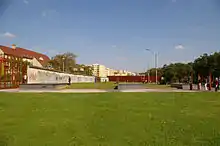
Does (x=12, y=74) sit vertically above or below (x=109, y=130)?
above

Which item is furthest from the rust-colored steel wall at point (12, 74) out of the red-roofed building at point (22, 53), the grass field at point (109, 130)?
the red-roofed building at point (22, 53)

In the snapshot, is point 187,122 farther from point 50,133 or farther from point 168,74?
point 168,74

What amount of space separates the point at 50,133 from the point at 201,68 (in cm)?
7080

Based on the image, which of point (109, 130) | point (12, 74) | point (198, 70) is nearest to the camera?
point (109, 130)

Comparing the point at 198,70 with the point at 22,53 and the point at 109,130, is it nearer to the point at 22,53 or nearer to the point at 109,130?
the point at 109,130

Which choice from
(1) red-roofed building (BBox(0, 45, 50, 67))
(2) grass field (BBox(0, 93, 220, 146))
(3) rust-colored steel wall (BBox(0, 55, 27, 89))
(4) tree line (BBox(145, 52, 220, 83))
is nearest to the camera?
(2) grass field (BBox(0, 93, 220, 146))

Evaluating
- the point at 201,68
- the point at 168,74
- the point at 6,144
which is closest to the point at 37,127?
the point at 6,144

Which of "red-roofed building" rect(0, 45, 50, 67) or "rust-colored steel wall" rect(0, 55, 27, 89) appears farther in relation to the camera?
"red-roofed building" rect(0, 45, 50, 67)

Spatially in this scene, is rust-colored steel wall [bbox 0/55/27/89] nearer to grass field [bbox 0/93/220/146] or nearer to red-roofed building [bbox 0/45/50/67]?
grass field [bbox 0/93/220/146]

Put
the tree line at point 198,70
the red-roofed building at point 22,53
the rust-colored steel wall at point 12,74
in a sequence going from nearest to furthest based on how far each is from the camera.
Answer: the rust-colored steel wall at point 12,74 < the tree line at point 198,70 < the red-roofed building at point 22,53

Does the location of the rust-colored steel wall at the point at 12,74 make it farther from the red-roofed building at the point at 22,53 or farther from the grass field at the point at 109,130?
the red-roofed building at the point at 22,53

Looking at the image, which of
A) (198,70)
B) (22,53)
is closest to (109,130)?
(198,70)

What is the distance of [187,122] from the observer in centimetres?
891

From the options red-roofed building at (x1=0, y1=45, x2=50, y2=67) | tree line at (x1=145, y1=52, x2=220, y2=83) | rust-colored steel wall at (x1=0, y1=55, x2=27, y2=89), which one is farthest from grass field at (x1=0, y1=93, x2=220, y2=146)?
red-roofed building at (x1=0, y1=45, x2=50, y2=67)
